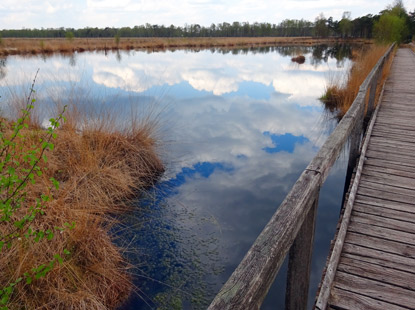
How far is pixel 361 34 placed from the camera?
69.5m

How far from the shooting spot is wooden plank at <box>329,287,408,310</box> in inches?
70.7

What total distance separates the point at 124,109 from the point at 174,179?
12.7 ft

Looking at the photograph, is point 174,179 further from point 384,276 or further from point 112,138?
point 384,276

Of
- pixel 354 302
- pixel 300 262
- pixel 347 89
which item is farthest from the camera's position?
pixel 347 89

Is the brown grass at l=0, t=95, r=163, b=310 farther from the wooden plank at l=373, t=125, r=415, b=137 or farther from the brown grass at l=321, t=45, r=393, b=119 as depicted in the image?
the brown grass at l=321, t=45, r=393, b=119

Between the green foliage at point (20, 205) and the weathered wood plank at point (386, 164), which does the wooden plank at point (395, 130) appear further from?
the green foliage at point (20, 205)

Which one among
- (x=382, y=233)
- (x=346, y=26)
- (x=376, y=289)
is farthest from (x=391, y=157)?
(x=346, y=26)

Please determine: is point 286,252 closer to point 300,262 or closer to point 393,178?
point 300,262

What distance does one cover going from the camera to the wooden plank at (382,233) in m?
2.40

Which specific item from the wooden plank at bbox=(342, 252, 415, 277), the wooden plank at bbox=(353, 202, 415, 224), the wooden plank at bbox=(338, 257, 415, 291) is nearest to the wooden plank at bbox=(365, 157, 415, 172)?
the wooden plank at bbox=(353, 202, 415, 224)

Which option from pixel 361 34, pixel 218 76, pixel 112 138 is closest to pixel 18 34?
pixel 361 34

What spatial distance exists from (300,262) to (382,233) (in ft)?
4.01

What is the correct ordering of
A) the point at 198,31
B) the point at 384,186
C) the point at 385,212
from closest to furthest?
the point at 385,212 → the point at 384,186 → the point at 198,31

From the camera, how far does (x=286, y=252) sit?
1.22 meters
